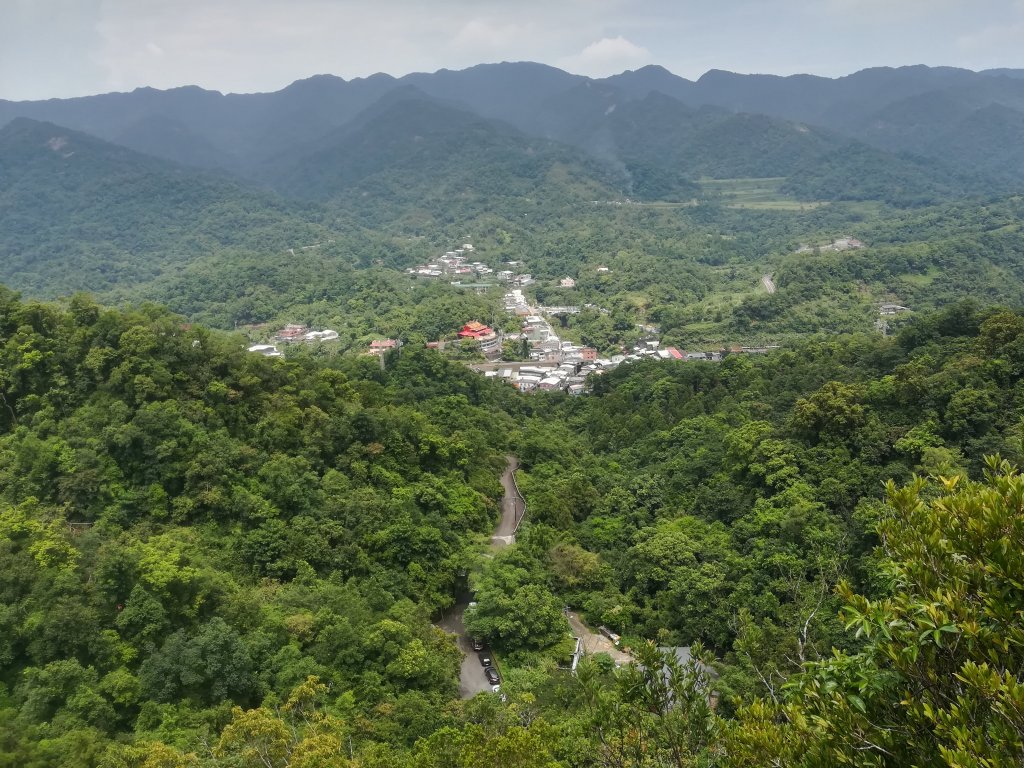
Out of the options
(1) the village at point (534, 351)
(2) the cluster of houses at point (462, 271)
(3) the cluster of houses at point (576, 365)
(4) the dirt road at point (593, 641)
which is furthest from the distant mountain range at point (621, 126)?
(4) the dirt road at point (593, 641)

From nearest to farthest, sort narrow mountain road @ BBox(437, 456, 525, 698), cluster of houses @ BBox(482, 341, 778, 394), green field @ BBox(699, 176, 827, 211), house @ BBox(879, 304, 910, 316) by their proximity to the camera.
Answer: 1. narrow mountain road @ BBox(437, 456, 525, 698)
2. cluster of houses @ BBox(482, 341, 778, 394)
3. house @ BBox(879, 304, 910, 316)
4. green field @ BBox(699, 176, 827, 211)

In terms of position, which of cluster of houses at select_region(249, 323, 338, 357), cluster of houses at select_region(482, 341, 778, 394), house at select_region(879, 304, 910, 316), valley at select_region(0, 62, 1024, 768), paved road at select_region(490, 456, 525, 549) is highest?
valley at select_region(0, 62, 1024, 768)

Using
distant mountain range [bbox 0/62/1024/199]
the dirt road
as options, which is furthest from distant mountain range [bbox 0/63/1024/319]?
the dirt road

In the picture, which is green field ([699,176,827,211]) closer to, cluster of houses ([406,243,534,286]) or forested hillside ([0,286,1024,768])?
cluster of houses ([406,243,534,286])

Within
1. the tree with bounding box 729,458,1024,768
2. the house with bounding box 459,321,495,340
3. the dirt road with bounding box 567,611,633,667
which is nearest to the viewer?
the tree with bounding box 729,458,1024,768

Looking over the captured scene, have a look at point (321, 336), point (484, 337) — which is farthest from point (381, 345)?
point (484, 337)
